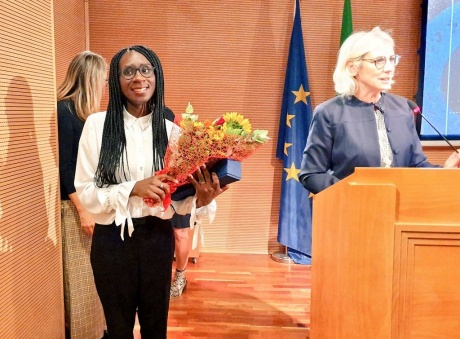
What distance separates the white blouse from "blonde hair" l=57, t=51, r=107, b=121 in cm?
65

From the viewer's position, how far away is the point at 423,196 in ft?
3.60

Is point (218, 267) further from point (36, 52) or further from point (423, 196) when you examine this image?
point (423, 196)

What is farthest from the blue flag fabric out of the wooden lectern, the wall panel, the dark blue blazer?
the wooden lectern

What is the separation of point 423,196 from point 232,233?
3.18 metres

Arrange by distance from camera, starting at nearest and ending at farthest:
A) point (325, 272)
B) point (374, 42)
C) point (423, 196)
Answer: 1. point (423, 196)
2. point (325, 272)
3. point (374, 42)

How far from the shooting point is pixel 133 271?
1.54 meters

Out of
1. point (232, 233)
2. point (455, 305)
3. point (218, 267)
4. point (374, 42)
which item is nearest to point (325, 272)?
point (455, 305)

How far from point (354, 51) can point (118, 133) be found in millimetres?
986

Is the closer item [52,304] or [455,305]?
[455,305]

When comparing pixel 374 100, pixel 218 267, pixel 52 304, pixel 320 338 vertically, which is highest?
pixel 374 100

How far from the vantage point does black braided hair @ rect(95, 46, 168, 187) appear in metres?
1.49

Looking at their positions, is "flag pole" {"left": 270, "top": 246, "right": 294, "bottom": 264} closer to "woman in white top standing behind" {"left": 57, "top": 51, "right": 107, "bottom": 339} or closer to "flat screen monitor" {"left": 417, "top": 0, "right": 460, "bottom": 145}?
"flat screen monitor" {"left": 417, "top": 0, "right": 460, "bottom": 145}

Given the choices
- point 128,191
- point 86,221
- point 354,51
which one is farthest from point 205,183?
point 86,221

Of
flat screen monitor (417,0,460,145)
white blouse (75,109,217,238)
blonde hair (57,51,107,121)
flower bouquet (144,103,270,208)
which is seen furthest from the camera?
flat screen monitor (417,0,460,145)
